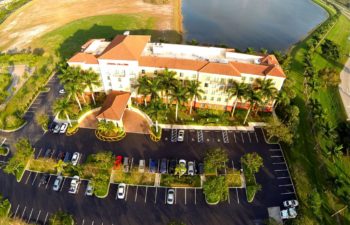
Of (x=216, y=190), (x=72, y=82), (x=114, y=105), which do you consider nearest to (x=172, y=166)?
(x=216, y=190)

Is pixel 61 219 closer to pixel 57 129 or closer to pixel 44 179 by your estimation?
pixel 44 179

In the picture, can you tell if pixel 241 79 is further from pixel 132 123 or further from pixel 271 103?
pixel 132 123

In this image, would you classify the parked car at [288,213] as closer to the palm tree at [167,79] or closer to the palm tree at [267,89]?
the palm tree at [267,89]

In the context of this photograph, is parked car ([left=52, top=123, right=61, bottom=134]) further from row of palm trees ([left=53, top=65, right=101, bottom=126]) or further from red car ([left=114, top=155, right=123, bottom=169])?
red car ([left=114, top=155, right=123, bottom=169])

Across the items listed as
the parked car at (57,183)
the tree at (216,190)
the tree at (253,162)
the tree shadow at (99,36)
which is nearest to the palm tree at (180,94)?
the tree at (253,162)

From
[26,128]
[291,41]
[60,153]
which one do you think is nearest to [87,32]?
[26,128]

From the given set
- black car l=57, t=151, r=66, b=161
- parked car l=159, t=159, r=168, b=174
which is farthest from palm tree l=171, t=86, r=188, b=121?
black car l=57, t=151, r=66, b=161
